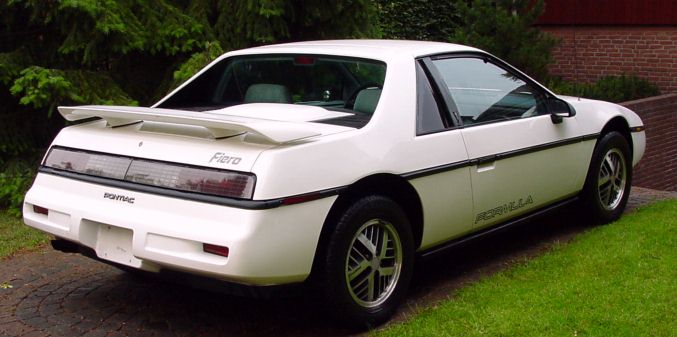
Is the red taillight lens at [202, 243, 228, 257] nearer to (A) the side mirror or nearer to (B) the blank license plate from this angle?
(B) the blank license plate

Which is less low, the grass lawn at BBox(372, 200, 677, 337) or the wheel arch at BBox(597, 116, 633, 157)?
the wheel arch at BBox(597, 116, 633, 157)

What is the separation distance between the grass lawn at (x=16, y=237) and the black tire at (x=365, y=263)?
323 cm

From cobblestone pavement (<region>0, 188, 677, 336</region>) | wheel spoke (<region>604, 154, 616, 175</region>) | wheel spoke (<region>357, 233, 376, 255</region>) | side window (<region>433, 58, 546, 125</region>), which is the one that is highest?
side window (<region>433, 58, 546, 125</region>)

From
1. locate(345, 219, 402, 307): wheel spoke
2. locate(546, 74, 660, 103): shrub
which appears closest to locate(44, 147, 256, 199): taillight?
locate(345, 219, 402, 307): wheel spoke

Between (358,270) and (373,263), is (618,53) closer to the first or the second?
(373,263)

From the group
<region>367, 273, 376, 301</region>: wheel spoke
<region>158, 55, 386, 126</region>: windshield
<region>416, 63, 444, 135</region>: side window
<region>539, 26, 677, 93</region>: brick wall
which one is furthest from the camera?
<region>539, 26, 677, 93</region>: brick wall

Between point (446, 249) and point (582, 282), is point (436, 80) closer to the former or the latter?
point (446, 249)

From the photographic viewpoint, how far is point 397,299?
15.5 ft

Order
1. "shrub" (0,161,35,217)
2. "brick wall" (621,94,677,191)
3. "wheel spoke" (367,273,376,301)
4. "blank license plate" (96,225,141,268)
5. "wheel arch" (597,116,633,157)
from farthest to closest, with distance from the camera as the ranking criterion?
"brick wall" (621,94,677,191)
"shrub" (0,161,35,217)
"wheel arch" (597,116,633,157)
"wheel spoke" (367,273,376,301)
"blank license plate" (96,225,141,268)

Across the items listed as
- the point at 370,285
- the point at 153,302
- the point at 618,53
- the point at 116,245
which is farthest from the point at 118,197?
the point at 618,53

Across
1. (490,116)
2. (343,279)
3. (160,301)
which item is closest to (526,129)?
(490,116)

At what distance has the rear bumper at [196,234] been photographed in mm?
3891

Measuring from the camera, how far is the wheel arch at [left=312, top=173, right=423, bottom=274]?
430cm

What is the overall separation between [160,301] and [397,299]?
148cm
